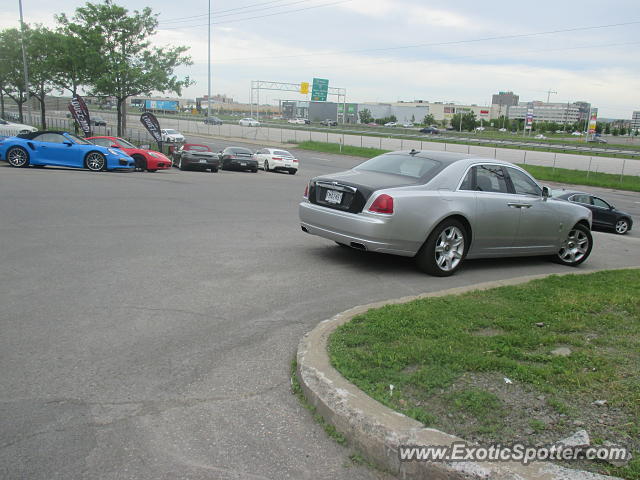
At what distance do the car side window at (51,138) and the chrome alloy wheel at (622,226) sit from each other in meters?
19.4

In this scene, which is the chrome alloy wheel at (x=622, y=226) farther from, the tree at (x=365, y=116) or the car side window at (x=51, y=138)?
the tree at (x=365, y=116)

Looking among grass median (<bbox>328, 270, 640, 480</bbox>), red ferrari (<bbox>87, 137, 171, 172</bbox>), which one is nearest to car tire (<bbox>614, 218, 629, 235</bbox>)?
grass median (<bbox>328, 270, 640, 480</bbox>)

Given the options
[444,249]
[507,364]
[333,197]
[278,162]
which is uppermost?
[333,197]

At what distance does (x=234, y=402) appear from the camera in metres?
3.88

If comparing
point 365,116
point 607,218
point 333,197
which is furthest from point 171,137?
point 365,116

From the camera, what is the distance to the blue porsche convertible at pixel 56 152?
2055cm

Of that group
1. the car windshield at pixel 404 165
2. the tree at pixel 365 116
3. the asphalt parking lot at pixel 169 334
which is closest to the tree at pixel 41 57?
the asphalt parking lot at pixel 169 334

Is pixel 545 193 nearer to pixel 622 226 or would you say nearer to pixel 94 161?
pixel 622 226

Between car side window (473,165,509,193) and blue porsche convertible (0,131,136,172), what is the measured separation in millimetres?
16525

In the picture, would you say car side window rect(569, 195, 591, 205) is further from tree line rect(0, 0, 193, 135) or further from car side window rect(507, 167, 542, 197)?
tree line rect(0, 0, 193, 135)

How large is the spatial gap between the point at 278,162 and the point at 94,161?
1207 centimetres

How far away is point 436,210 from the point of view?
7500 mm

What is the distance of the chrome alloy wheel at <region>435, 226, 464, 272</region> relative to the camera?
775 centimetres

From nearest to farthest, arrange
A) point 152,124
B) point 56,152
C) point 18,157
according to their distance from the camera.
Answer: point 18,157 → point 56,152 → point 152,124
